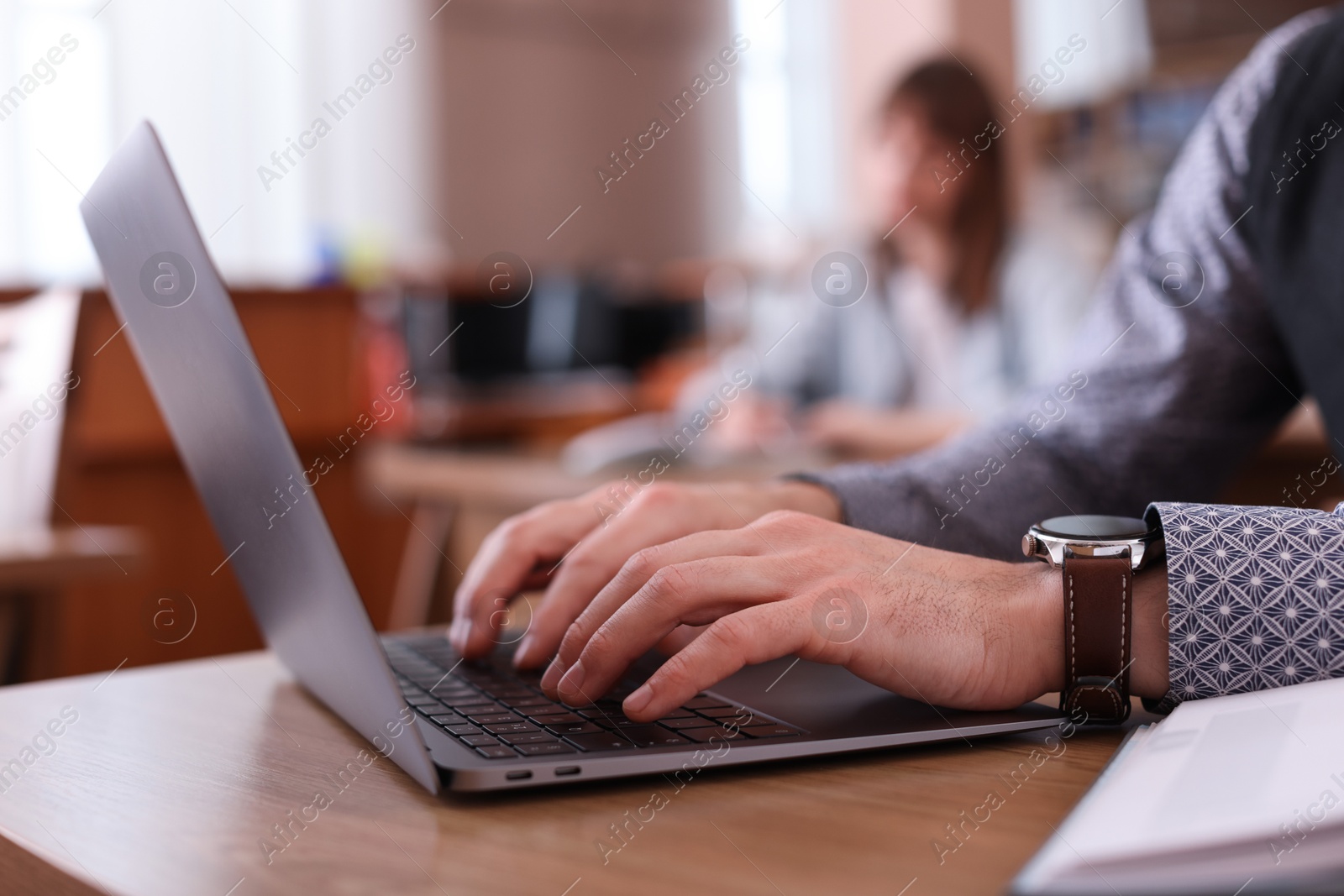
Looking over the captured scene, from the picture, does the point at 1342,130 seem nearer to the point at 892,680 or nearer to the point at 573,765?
the point at 892,680

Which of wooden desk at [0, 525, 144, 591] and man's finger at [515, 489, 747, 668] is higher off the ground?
man's finger at [515, 489, 747, 668]

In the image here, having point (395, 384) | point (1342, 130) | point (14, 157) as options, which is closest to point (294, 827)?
point (1342, 130)

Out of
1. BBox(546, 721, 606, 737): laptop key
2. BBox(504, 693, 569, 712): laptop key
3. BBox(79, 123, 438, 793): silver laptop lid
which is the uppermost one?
BBox(79, 123, 438, 793): silver laptop lid

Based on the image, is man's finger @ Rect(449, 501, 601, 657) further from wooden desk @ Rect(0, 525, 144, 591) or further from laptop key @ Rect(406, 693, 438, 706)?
wooden desk @ Rect(0, 525, 144, 591)

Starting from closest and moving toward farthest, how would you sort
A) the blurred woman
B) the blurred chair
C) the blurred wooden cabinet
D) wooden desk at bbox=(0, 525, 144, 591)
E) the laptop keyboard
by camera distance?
the laptop keyboard < wooden desk at bbox=(0, 525, 144, 591) < the blurred chair < the blurred woman < the blurred wooden cabinet

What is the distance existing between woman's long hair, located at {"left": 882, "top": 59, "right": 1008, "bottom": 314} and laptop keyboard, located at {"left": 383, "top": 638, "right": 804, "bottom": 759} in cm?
232

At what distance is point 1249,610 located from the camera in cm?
51

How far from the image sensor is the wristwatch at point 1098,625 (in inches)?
19.9

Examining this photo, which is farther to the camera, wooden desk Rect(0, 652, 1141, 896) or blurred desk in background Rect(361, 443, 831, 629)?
blurred desk in background Rect(361, 443, 831, 629)

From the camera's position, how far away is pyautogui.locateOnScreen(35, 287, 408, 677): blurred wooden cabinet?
2.84 meters

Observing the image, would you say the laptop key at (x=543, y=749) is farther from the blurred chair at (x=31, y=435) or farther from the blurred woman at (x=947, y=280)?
the blurred woman at (x=947, y=280)

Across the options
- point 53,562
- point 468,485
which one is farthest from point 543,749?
point 468,485

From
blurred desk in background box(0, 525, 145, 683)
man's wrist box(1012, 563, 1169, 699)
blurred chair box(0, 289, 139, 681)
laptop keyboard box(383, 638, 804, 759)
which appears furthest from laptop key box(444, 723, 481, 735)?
blurred chair box(0, 289, 139, 681)

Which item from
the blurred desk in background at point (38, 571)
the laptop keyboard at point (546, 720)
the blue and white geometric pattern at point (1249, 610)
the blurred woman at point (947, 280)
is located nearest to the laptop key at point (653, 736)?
the laptop keyboard at point (546, 720)
